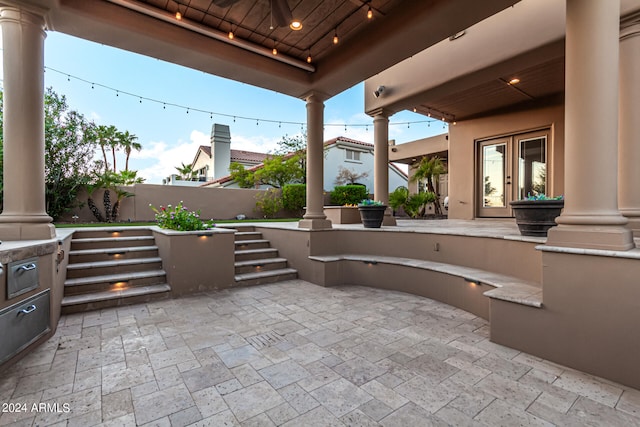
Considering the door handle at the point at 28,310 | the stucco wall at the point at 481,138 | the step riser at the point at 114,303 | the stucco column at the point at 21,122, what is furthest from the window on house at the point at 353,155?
the door handle at the point at 28,310

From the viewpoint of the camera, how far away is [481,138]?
7.86 meters

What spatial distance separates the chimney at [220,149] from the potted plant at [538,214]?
15.3 m

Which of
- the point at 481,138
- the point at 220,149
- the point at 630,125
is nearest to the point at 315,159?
the point at 630,125

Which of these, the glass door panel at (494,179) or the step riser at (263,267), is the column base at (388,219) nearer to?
the step riser at (263,267)

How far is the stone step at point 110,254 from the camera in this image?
13.1ft

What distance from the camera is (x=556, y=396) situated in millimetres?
1802

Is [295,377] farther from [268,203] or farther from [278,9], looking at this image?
[268,203]

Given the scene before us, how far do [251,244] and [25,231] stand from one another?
309 cm

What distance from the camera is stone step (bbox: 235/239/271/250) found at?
17.4 feet

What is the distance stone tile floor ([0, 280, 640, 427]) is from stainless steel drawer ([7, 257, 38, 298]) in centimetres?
52

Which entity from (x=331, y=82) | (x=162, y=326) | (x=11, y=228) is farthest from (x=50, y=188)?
(x=331, y=82)

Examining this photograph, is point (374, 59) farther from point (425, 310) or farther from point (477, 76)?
point (425, 310)

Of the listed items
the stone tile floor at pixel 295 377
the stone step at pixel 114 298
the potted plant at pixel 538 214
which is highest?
the potted plant at pixel 538 214

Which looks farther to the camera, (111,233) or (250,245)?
(250,245)
